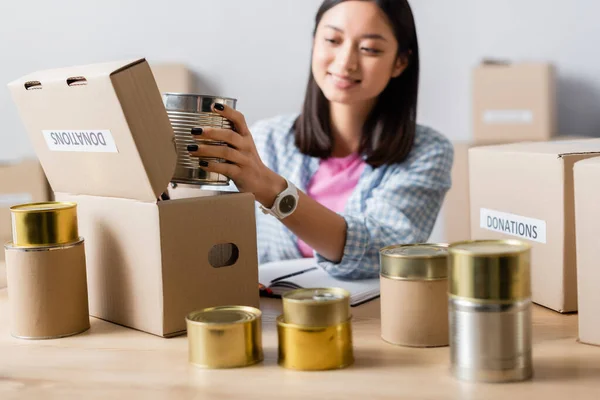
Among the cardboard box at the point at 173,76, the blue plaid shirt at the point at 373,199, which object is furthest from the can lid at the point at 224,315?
the cardboard box at the point at 173,76

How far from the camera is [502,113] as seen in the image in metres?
2.81

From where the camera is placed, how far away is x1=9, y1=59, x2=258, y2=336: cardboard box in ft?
2.93

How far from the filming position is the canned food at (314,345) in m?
0.80

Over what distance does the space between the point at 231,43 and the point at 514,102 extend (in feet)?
3.75

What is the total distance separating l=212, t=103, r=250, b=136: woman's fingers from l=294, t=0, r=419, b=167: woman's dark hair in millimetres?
641

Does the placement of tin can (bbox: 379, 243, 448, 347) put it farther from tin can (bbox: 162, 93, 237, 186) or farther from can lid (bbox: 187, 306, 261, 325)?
tin can (bbox: 162, 93, 237, 186)

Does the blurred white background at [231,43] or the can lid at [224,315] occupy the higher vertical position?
the blurred white background at [231,43]

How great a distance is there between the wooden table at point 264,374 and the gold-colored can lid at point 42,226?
13 centimetres

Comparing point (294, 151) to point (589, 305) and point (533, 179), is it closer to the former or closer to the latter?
point (533, 179)

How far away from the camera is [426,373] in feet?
2.60

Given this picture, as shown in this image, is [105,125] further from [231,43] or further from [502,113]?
[231,43]

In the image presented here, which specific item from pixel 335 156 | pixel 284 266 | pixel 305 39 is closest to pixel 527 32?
pixel 305 39

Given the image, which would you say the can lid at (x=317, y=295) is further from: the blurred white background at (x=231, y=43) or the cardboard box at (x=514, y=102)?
the blurred white background at (x=231, y=43)

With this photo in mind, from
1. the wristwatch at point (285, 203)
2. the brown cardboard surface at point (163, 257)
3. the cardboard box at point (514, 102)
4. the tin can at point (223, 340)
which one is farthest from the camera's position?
the cardboard box at point (514, 102)
